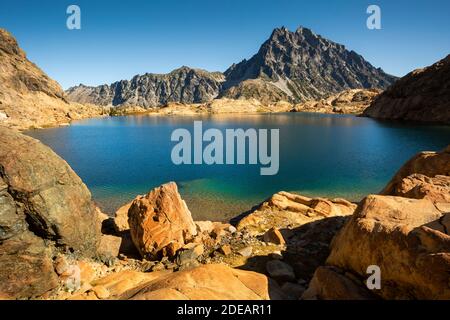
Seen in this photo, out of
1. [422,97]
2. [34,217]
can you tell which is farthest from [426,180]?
[422,97]

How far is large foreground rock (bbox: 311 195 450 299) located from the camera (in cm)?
835

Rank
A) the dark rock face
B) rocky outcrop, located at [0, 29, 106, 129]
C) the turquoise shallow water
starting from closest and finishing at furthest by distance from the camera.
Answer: the turquoise shallow water → the dark rock face → rocky outcrop, located at [0, 29, 106, 129]

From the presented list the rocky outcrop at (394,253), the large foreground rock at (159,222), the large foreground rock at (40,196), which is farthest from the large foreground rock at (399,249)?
the large foreground rock at (40,196)

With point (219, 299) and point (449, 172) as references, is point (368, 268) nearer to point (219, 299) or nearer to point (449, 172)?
point (219, 299)

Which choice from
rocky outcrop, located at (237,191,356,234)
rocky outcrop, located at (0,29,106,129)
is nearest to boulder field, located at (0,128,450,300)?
rocky outcrop, located at (237,191,356,234)

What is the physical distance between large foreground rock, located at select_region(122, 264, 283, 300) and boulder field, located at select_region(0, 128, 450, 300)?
0.05 metres

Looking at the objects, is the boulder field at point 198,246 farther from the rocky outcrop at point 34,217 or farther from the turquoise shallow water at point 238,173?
the turquoise shallow water at point 238,173

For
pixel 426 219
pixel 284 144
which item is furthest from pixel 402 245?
pixel 284 144

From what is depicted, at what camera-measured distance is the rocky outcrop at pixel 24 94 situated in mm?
131600

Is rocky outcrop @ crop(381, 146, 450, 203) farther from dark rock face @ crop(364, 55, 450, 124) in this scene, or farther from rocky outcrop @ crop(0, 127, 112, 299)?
dark rock face @ crop(364, 55, 450, 124)

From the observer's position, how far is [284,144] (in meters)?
74.3

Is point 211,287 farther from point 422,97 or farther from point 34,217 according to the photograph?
point 422,97

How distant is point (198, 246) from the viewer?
18.1 m

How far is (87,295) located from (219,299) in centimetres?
642
